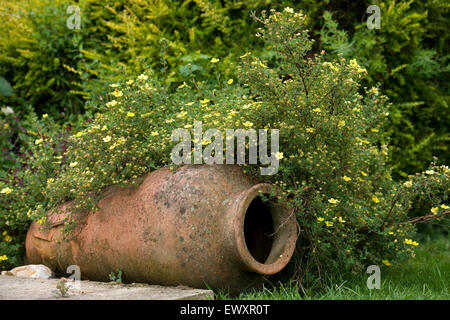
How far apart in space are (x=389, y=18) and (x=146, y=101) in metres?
2.48

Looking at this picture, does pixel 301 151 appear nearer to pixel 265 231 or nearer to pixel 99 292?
pixel 265 231

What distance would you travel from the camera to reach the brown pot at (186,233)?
2.57 meters

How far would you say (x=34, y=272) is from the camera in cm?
317

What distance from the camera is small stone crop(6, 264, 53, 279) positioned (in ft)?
10.3

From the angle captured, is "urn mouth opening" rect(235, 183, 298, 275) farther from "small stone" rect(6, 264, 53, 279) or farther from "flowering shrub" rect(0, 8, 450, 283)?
"small stone" rect(6, 264, 53, 279)

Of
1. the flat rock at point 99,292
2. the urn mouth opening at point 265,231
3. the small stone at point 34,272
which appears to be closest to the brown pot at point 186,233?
the urn mouth opening at point 265,231

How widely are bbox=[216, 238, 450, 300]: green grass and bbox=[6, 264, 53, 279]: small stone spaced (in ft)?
4.00

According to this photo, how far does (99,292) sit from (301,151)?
4.18 feet

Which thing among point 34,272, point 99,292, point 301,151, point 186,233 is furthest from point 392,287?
point 34,272

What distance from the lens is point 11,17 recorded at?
218 inches

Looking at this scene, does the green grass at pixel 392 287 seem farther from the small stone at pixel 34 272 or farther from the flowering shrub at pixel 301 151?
the small stone at pixel 34 272

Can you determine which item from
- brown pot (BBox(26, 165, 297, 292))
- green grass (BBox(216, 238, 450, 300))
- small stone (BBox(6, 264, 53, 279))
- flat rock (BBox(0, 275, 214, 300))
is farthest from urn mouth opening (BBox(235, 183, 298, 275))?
small stone (BBox(6, 264, 53, 279))
